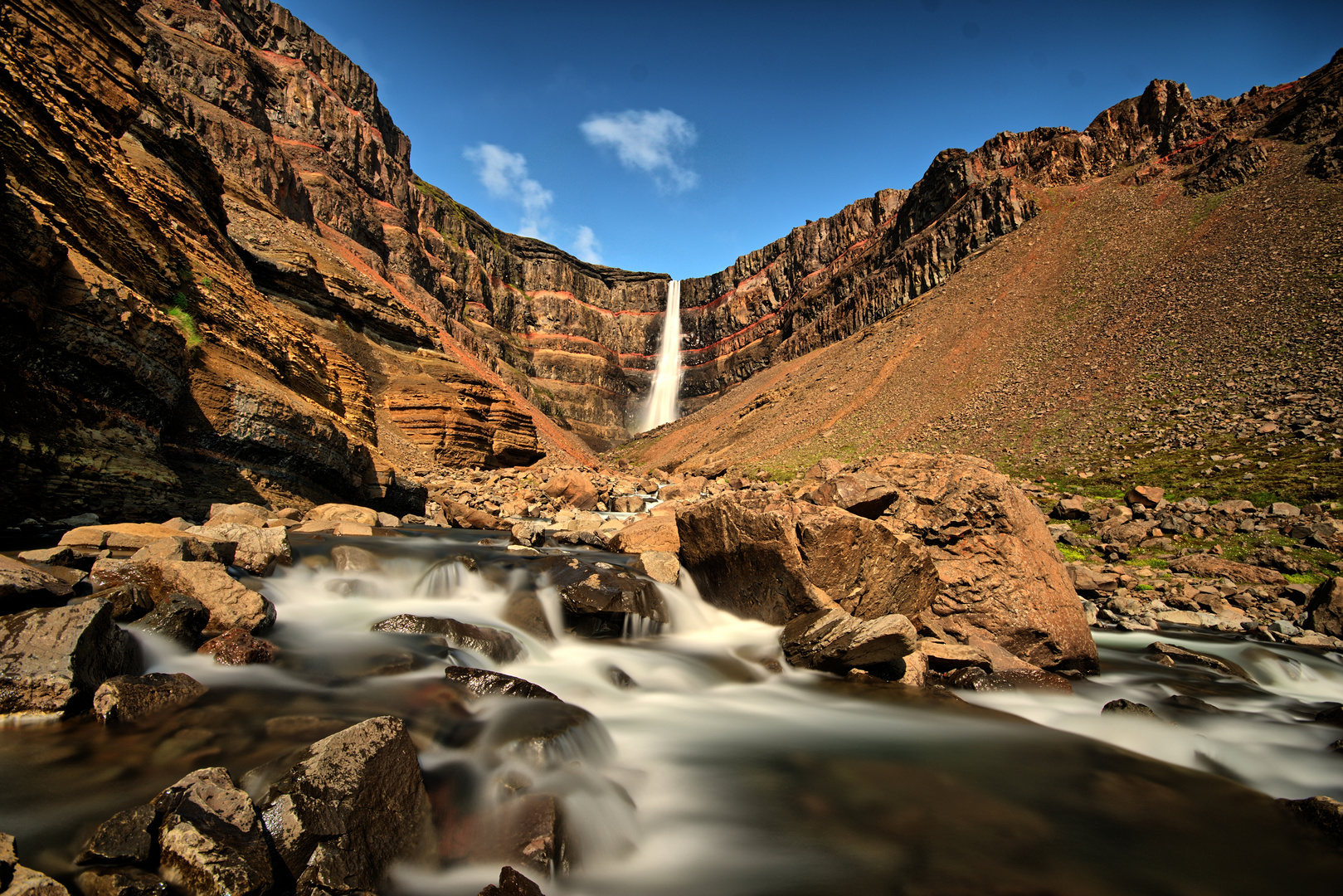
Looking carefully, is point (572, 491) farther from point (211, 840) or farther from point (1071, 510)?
point (211, 840)

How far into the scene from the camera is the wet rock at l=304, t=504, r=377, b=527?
1216 cm

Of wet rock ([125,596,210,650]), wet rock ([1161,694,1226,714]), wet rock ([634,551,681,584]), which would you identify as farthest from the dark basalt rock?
wet rock ([1161,694,1226,714])

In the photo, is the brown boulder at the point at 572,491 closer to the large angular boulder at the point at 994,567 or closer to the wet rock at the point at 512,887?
the large angular boulder at the point at 994,567

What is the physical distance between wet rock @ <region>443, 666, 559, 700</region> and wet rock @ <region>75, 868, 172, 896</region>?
8.42ft

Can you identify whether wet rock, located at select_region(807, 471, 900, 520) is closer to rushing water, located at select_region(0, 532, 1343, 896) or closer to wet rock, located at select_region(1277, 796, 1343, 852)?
A: rushing water, located at select_region(0, 532, 1343, 896)

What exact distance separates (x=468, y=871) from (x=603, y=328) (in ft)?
350

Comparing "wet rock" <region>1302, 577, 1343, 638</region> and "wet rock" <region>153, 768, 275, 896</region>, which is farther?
"wet rock" <region>1302, 577, 1343, 638</region>

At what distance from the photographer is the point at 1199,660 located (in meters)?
7.81

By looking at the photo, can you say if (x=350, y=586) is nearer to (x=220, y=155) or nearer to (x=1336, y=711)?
(x=1336, y=711)

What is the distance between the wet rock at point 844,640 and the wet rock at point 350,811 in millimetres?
5059

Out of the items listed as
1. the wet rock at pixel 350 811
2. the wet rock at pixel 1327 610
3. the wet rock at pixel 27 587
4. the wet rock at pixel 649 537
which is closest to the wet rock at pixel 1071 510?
the wet rock at pixel 1327 610

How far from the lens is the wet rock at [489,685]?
491 centimetres

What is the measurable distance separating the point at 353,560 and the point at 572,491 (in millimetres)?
14178

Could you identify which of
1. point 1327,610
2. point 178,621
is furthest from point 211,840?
point 1327,610
